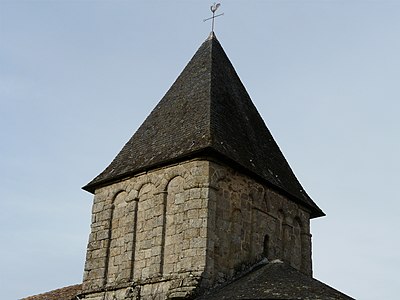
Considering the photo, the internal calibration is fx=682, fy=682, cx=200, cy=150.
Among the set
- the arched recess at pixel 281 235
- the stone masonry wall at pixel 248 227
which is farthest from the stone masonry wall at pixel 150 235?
the arched recess at pixel 281 235

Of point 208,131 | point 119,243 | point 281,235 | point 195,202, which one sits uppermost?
point 208,131

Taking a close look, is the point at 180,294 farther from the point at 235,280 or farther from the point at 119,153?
the point at 119,153

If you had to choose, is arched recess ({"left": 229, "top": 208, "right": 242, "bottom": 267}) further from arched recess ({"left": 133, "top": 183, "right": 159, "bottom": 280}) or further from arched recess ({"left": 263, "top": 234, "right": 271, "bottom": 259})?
arched recess ({"left": 133, "top": 183, "right": 159, "bottom": 280})

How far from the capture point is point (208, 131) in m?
14.5

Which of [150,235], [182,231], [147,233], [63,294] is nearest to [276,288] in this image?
[182,231]

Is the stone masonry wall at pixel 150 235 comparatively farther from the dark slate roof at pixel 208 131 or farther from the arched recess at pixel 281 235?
the arched recess at pixel 281 235

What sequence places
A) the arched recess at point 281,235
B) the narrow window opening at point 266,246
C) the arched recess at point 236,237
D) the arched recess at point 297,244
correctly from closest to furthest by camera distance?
1. the arched recess at point 236,237
2. the narrow window opening at point 266,246
3. the arched recess at point 281,235
4. the arched recess at point 297,244

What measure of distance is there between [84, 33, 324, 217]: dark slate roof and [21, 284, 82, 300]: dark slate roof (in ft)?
8.04

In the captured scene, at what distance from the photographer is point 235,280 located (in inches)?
531

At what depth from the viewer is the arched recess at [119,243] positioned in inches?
575

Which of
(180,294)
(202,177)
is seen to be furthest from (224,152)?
(180,294)

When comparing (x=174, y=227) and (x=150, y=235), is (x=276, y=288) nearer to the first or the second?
(x=174, y=227)

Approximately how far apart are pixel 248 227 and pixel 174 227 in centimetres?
165

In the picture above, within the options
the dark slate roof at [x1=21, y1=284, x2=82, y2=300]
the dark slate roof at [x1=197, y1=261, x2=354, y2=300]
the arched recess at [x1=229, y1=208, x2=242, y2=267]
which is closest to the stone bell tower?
the arched recess at [x1=229, y1=208, x2=242, y2=267]
